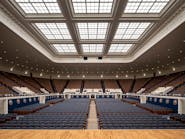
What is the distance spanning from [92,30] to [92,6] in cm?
629

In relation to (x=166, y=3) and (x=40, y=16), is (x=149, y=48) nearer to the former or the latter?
(x=166, y=3)

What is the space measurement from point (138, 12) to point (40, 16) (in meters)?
9.35

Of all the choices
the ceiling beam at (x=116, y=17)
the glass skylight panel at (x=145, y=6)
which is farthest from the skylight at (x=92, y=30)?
the glass skylight panel at (x=145, y=6)

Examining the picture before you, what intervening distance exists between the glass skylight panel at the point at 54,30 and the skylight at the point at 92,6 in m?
3.97

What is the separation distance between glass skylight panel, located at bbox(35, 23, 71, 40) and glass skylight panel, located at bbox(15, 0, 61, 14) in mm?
3046

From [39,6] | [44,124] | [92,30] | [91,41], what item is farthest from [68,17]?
[44,124]

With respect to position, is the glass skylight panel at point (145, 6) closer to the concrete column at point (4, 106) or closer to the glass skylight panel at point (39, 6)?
the glass skylight panel at point (39, 6)

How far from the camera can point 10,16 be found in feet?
55.6

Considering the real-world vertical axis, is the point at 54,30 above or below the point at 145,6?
below

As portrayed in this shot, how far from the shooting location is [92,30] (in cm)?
2264

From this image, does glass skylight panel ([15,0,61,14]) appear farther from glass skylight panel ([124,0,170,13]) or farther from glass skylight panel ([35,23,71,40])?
glass skylight panel ([124,0,170,13])

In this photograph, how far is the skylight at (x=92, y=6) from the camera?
51.3 feet

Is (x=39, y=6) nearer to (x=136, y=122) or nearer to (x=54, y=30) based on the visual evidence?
(x=54, y=30)

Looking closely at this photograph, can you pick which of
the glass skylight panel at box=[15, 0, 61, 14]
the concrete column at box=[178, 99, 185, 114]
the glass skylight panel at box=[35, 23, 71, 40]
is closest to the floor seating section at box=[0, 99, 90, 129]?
the glass skylight panel at box=[15, 0, 61, 14]
